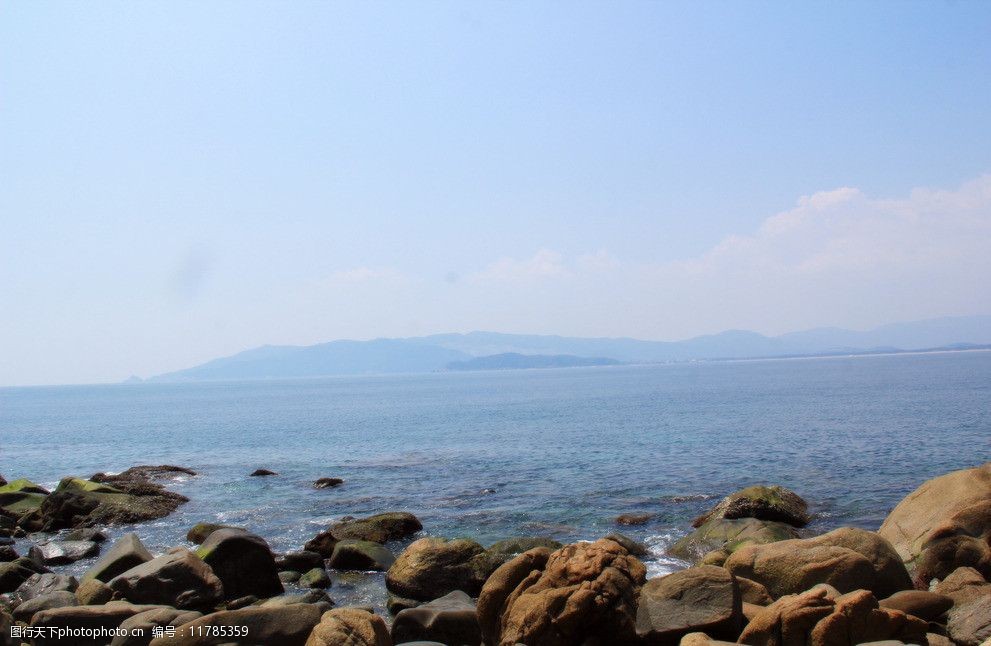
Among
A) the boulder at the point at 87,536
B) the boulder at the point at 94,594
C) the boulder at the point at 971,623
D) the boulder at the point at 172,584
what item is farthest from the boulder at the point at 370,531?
the boulder at the point at 971,623

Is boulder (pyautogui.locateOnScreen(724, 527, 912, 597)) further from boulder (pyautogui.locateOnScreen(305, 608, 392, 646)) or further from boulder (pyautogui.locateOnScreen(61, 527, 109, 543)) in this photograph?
boulder (pyautogui.locateOnScreen(61, 527, 109, 543))

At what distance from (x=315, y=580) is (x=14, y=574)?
7165 millimetres

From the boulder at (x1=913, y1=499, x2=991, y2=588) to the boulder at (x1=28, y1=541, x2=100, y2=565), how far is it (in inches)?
869

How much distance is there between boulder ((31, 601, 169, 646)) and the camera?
500 inches

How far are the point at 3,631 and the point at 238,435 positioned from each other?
64.8 meters

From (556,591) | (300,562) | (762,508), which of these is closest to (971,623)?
(556,591)

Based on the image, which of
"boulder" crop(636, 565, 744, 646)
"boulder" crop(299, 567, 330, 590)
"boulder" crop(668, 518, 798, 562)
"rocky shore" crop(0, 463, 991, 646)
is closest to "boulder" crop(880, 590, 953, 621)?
"rocky shore" crop(0, 463, 991, 646)

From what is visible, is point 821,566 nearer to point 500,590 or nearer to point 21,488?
point 500,590

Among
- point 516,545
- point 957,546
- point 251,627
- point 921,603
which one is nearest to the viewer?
point 251,627

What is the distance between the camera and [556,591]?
10.9 m

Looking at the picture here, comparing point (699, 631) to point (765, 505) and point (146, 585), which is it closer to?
point (146, 585)

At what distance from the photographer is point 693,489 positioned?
3175 centimetres

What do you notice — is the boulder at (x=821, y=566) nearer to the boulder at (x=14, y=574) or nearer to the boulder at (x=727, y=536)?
the boulder at (x=727, y=536)

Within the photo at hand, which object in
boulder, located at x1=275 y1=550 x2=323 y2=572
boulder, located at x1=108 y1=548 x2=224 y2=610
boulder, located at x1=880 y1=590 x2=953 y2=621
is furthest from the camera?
boulder, located at x1=275 y1=550 x2=323 y2=572
